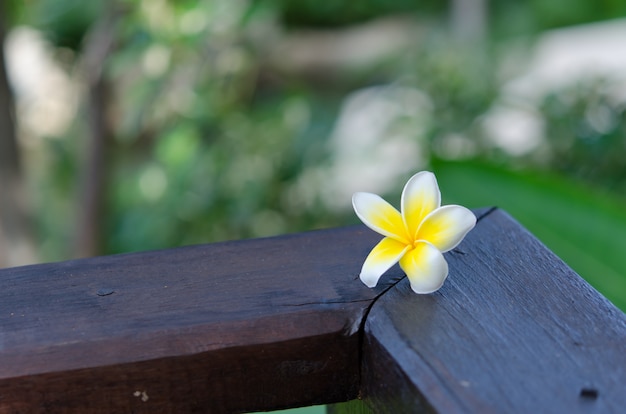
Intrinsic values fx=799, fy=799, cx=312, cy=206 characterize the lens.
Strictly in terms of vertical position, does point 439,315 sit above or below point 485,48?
above

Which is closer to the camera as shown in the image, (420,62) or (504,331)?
(504,331)

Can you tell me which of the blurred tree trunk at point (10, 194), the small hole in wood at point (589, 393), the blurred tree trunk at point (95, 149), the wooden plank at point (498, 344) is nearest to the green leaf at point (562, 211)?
the wooden plank at point (498, 344)

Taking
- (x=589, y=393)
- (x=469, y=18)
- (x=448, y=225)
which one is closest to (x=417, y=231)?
(x=448, y=225)

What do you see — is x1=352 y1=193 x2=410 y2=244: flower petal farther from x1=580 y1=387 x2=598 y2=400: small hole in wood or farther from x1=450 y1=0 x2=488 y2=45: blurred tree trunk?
x1=450 y1=0 x2=488 y2=45: blurred tree trunk

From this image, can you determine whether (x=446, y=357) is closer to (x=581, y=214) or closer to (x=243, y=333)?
(x=243, y=333)

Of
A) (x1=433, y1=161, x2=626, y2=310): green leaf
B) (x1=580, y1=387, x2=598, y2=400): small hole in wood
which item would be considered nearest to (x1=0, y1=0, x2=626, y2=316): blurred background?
(x1=433, y1=161, x2=626, y2=310): green leaf

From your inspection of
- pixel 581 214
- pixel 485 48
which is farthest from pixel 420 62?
pixel 581 214
